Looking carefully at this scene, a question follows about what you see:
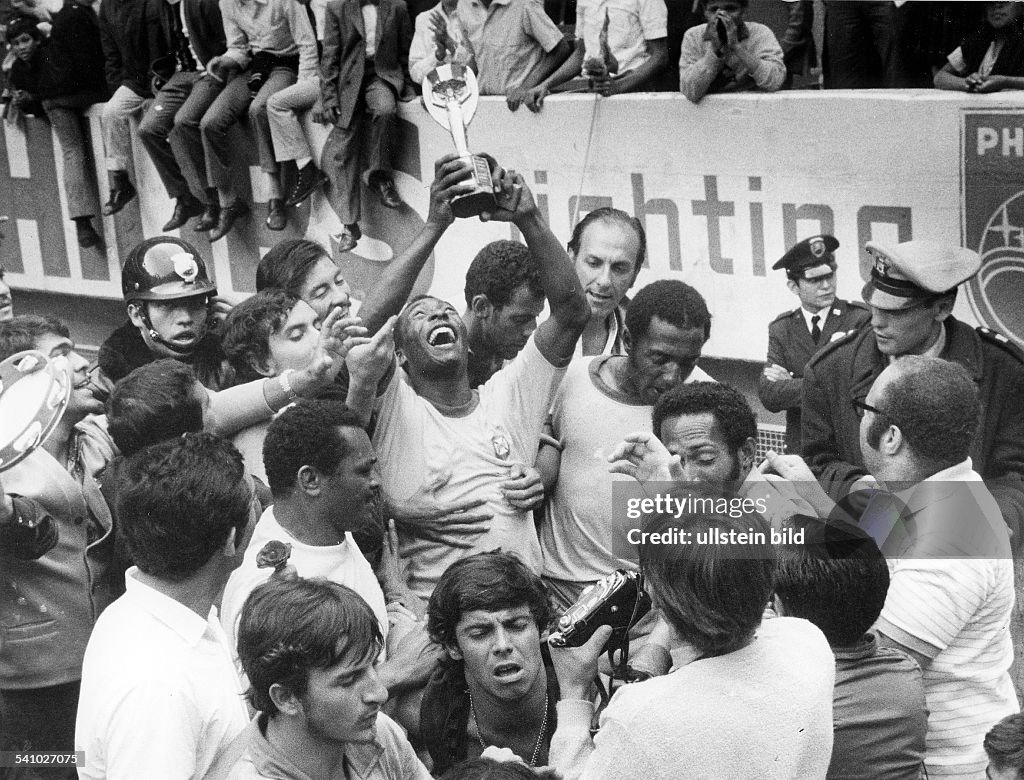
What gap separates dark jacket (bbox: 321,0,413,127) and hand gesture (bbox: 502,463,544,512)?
1.23 meters

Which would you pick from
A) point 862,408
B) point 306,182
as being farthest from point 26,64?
point 862,408

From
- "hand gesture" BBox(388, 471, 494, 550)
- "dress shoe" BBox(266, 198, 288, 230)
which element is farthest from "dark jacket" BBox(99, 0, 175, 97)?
"hand gesture" BBox(388, 471, 494, 550)

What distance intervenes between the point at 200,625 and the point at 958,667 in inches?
51.9

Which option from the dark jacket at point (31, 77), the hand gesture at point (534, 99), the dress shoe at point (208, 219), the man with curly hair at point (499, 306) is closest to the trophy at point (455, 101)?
the man with curly hair at point (499, 306)

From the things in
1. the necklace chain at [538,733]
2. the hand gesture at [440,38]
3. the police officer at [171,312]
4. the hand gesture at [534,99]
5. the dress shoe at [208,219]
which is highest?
the hand gesture at [440,38]

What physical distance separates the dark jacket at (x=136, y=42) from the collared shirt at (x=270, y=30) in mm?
231

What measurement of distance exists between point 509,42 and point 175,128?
973mm

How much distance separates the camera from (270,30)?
138 inches

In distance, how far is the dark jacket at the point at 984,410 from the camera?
2.66m

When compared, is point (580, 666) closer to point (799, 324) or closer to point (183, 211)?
point (799, 324)

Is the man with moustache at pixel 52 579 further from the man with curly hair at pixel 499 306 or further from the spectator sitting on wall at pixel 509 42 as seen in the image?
the spectator sitting on wall at pixel 509 42

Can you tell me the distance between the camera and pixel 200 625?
206cm

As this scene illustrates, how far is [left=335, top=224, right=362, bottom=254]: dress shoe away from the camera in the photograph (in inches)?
141

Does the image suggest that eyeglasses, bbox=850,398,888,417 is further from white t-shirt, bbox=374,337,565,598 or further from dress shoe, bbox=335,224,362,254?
dress shoe, bbox=335,224,362,254
